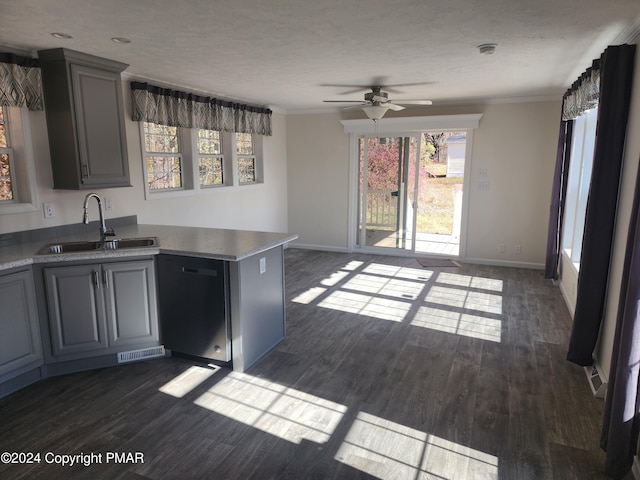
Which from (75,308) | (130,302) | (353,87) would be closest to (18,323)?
(75,308)

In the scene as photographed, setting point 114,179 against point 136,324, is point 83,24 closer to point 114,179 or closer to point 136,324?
point 114,179

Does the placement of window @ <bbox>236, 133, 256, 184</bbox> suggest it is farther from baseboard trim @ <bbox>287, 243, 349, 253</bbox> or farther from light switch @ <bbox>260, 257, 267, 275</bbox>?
light switch @ <bbox>260, 257, 267, 275</bbox>

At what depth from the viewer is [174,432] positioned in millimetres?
2365

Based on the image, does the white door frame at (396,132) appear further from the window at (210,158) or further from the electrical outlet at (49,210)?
the electrical outlet at (49,210)

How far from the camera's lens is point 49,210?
344 centimetres

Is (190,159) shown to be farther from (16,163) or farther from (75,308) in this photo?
(75,308)

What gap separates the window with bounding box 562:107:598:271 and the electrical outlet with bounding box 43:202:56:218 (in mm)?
4515

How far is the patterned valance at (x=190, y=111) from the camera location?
414 cm

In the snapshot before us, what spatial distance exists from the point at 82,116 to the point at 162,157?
143 centimetres

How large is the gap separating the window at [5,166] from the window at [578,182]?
473 centimetres

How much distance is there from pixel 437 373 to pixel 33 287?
2866 millimetres

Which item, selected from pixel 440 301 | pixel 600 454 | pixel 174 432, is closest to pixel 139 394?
pixel 174 432

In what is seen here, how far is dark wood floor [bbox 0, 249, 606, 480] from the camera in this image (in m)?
2.12

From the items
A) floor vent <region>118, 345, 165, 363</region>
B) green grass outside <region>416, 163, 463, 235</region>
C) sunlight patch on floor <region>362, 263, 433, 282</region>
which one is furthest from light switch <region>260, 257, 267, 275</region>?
green grass outside <region>416, 163, 463, 235</region>
